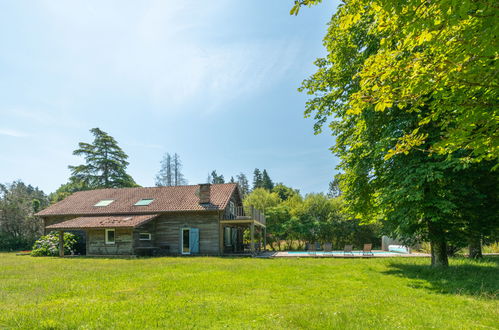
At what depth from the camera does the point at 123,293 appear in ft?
26.8

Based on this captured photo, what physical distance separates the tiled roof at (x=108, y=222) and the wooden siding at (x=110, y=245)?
665 millimetres

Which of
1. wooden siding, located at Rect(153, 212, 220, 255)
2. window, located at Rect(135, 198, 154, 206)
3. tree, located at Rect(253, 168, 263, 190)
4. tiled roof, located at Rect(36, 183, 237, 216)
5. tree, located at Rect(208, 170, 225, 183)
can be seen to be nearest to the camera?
wooden siding, located at Rect(153, 212, 220, 255)

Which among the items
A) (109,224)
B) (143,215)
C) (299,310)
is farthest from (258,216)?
(299,310)

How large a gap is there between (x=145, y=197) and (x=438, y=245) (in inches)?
861

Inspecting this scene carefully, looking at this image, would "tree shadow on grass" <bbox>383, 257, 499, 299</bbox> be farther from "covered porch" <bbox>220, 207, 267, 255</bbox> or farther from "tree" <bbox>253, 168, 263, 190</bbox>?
"tree" <bbox>253, 168, 263, 190</bbox>

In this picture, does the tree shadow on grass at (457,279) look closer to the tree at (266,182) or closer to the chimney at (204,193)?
the chimney at (204,193)

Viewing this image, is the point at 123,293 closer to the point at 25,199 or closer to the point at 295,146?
the point at 295,146

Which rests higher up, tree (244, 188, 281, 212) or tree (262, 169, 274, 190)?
tree (262, 169, 274, 190)

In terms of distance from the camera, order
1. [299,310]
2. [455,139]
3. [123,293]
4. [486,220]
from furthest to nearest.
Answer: [486,220]
[123,293]
[299,310]
[455,139]

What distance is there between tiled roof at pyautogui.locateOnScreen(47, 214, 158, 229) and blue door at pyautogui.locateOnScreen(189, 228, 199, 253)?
304 centimetres

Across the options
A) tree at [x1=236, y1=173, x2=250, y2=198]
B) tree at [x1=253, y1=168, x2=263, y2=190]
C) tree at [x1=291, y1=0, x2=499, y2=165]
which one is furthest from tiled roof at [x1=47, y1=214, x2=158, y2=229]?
tree at [x1=236, y1=173, x2=250, y2=198]

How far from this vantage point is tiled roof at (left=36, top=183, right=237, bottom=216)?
23.1 metres

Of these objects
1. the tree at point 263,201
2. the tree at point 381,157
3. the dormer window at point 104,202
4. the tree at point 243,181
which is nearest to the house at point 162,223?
the dormer window at point 104,202

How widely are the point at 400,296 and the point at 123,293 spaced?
7.23 meters
